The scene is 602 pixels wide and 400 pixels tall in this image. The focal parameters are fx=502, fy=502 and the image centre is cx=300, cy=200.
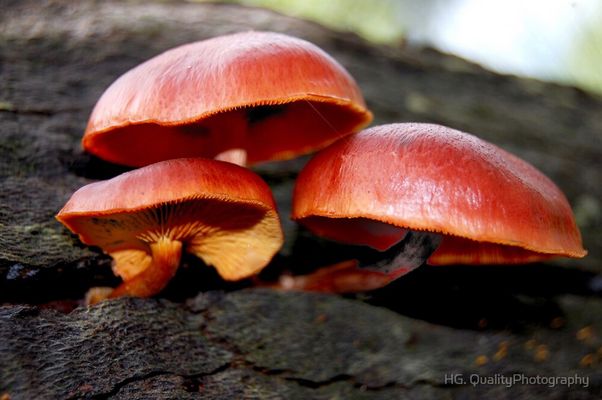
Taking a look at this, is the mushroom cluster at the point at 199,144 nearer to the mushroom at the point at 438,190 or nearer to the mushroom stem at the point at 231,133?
the mushroom stem at the point at 231,133

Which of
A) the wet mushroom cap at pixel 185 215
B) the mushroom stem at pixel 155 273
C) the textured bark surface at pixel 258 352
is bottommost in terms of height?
the textured bark surface at pixel 258 352

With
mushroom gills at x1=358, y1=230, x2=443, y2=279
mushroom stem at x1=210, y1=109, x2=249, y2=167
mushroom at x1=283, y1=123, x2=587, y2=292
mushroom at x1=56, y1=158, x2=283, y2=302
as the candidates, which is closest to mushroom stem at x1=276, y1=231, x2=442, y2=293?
mushroom gills at x1=358, y1=230, x2=443, y2=279

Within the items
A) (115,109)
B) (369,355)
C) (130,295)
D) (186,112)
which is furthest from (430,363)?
(115,109)

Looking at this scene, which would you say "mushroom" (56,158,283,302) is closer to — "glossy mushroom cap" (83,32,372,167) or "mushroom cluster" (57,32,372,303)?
"mushroom cluster" (57,32,372,303)

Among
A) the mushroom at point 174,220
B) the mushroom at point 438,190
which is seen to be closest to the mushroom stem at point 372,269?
the mushroom at point 174,220

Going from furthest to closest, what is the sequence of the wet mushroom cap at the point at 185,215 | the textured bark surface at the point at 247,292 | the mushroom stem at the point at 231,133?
the mushroom stem at the point at 231,133 < the textured bark surface at the point at 247,292 < the wet mushroom cap at the point at 185,215

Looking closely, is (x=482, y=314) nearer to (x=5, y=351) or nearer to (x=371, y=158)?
(x=371, y=158)

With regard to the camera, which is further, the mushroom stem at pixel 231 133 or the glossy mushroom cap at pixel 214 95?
the mushroom stem at pixel 231 133
